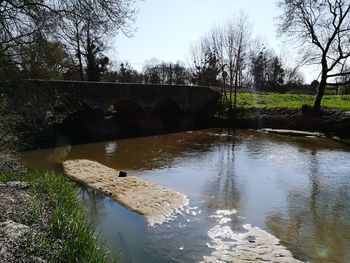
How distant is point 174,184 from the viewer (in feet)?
46.6

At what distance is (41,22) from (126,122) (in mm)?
25744

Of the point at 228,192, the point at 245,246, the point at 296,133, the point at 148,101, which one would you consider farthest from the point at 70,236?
the point at 148,101

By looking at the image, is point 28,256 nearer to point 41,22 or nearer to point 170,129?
point 41,22

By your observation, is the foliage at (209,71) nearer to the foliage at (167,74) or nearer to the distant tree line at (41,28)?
the foliage at (167,74)

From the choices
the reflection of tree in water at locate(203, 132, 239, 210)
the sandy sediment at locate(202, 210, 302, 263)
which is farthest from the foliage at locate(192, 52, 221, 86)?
the sandy sediment at locate(202, 210, 302, 263)

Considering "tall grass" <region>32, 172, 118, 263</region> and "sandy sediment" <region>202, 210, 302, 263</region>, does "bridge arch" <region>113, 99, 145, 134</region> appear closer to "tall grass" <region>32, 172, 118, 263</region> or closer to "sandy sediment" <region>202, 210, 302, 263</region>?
"sandy sediment" <region>202, 210, 302, 263</region>

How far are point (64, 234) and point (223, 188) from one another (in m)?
8.15

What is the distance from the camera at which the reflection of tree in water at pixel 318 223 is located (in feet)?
26.8

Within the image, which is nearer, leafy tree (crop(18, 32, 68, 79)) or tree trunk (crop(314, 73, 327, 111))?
leafy tree (crop(18, 32, 68, 79))

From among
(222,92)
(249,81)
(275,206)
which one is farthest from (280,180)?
(249,81)

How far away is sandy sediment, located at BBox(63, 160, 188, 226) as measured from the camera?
10633 millimetres

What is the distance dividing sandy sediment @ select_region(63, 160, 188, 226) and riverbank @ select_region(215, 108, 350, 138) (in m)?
18.9

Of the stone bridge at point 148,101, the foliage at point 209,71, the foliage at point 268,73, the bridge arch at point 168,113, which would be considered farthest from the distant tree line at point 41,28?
the foliage at point 268,73

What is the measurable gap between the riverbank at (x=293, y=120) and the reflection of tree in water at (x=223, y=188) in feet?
40.2
